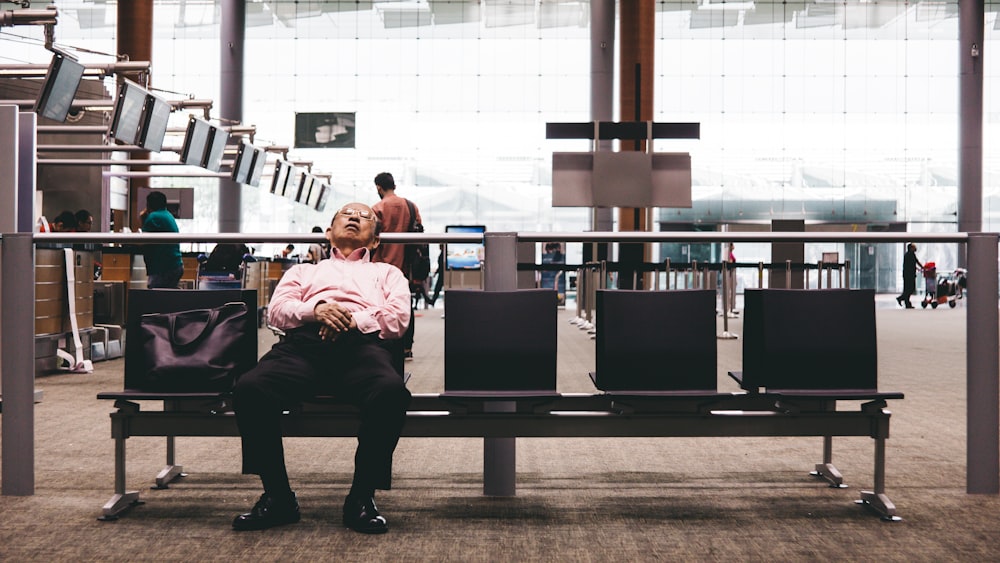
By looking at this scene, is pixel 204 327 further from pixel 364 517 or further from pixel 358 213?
pixel 364 517

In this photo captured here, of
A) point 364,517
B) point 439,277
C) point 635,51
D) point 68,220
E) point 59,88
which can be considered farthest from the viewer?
point 635,51

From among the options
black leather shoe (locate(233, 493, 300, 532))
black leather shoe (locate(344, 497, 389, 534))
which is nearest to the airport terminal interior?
black leather shoe (locate(233, 493, 300, 532))

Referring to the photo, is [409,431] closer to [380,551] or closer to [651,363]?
[380,551]

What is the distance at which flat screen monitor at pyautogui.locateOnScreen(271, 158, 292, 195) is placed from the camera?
15.8m

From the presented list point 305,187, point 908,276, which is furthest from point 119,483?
point 908,276

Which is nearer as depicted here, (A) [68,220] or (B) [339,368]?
(B) [339,368]

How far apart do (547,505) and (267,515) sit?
3.60ft

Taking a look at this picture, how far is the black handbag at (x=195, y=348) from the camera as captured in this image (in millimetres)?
3184

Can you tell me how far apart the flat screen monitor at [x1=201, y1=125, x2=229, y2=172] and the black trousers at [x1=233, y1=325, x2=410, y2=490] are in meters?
8.91

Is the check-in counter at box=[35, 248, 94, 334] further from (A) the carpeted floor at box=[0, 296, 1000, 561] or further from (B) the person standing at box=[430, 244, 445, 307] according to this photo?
(B) the person standing at box=[430, 244, 445, 307]

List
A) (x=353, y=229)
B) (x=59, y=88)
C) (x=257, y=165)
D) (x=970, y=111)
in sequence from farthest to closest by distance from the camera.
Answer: (x=970, y=111)
(x=257, y=165)
(x=59, y=88)
(x=353, y=229)

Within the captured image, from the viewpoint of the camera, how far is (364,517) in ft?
9.68

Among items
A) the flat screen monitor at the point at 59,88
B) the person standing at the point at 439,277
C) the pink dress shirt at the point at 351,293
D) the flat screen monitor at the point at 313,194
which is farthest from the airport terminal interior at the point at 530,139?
the pink dress shirt at the point at 351,293

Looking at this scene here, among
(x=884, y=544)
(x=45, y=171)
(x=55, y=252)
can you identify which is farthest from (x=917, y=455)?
(x=45, y=171)
